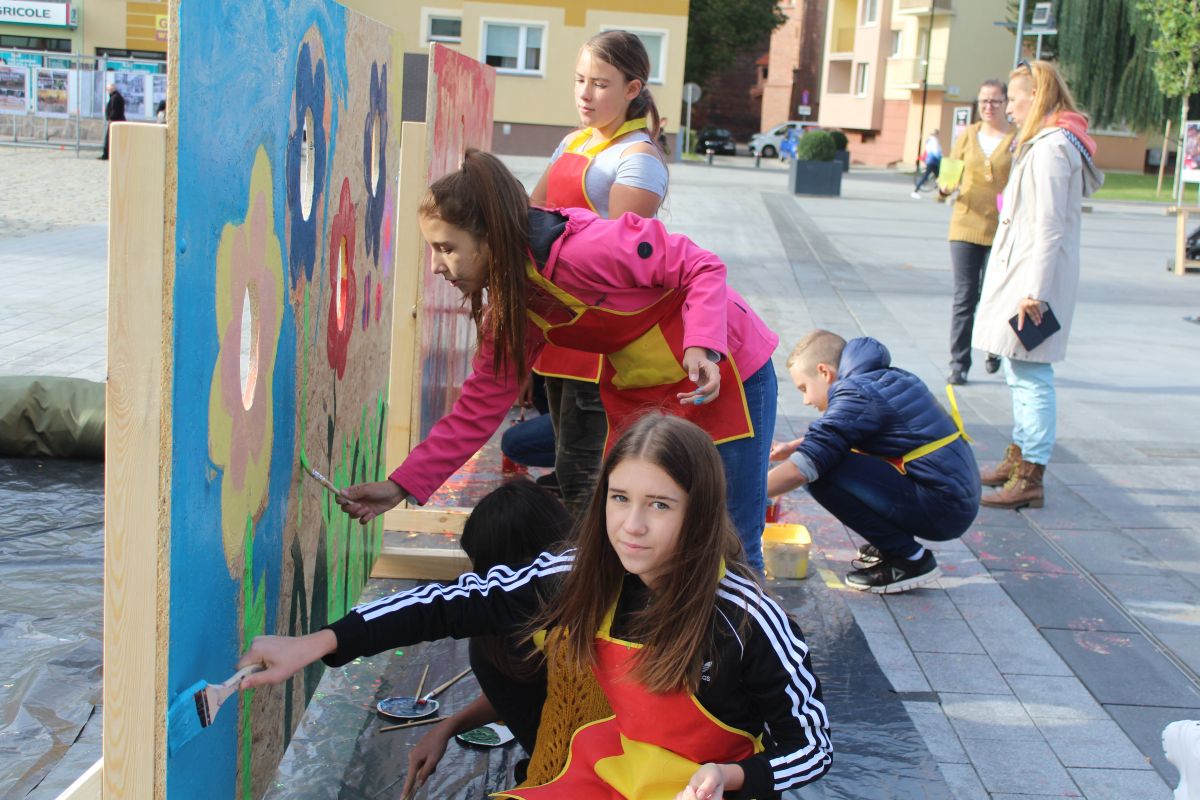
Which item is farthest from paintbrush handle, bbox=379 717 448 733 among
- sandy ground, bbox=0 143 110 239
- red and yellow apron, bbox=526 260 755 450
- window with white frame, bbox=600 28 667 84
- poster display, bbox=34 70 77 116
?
window with white frame, bbox=600 28 667 84

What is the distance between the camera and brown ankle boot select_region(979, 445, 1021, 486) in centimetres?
561

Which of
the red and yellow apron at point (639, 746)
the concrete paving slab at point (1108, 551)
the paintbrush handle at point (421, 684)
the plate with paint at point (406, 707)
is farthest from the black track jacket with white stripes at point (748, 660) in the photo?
the concrete paving slab at point (1108, 551)

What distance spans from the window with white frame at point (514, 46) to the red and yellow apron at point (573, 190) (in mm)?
29494

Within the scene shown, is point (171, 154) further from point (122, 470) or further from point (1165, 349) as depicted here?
point (1165, 349)

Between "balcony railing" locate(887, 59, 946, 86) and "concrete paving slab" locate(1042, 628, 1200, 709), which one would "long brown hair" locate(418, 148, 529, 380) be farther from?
→ "balcony railing" locate(887, 59, 946, 86)

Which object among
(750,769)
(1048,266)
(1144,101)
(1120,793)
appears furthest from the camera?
(1144,101)

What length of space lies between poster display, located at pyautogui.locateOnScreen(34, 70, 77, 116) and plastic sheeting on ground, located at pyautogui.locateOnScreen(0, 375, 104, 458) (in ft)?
75.2

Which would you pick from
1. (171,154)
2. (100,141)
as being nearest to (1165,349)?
(171,154)

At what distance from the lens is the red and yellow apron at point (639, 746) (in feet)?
7.53

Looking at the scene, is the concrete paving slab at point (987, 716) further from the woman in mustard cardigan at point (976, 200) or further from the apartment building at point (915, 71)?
the apartment building at point (915, 71)

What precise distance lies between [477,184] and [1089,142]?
12.7ft

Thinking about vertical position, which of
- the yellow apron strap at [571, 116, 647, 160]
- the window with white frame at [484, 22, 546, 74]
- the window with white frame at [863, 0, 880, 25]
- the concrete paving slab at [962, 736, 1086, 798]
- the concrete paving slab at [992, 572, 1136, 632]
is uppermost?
the window with white frame at [863, 0, 880, 25]

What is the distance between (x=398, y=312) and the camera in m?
4.25

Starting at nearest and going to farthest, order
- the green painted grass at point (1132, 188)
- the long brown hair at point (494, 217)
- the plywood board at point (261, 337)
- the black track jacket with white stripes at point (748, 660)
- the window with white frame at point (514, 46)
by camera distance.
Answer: the plywood board at point (261, 337) → the black track jacket with white stripes at point (748, 660) → the long brown hair at point (494, 217) → the green painted grass at point (1132, 188) → the window with white frame at point (514, 46)
